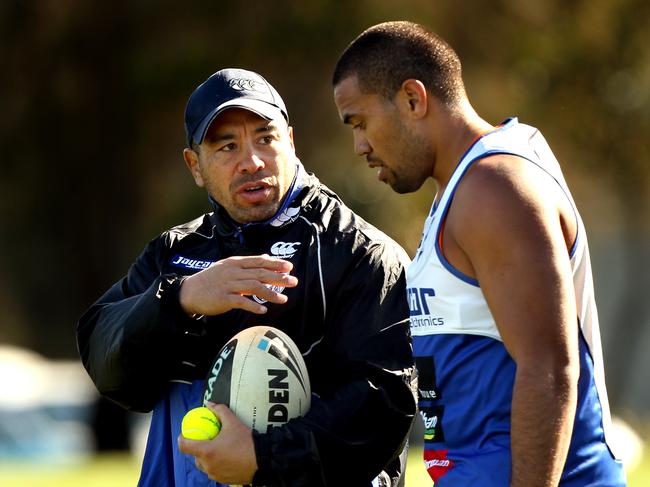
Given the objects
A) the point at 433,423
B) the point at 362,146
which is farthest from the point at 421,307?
the point at 362,146

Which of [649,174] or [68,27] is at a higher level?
[68,27]

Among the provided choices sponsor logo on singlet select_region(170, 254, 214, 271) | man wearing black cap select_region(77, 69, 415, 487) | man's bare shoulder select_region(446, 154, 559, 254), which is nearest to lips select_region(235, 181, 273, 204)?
man wearing black cap select_region(77, 69, 415, 487)

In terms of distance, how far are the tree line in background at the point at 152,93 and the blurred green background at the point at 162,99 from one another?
0.08 feet

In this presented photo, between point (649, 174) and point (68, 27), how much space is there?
36.4 ft

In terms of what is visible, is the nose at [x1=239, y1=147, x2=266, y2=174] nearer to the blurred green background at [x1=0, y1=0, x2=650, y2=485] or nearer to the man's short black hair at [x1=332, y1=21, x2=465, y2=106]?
the man's short black hair at [x1=332, y1=21, x2=465, y2=106]

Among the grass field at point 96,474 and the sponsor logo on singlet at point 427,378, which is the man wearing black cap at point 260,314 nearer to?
the sponsor logo on singlet at point 427,378

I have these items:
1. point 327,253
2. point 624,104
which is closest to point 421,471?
point 327,253

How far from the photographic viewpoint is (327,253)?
4316 millimetres

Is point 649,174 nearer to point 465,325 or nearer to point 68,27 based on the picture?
point 68,27

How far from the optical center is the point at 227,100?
4469 mm

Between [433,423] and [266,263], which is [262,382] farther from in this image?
[433,423]

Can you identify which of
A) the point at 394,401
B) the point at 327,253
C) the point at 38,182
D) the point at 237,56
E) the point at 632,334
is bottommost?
the point at 394,401

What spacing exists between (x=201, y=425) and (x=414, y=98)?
1.33m

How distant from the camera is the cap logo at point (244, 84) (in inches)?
178
